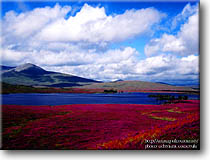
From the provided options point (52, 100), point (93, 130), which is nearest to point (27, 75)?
point (52, 100)

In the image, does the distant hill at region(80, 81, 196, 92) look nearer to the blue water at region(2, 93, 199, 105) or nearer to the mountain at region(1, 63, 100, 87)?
the blue water at region(2, 93, 199, 105)

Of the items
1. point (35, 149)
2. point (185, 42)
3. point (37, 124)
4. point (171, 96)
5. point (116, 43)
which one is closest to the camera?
point (35, 149)

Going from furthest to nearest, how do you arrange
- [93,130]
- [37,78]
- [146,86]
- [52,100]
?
1. [146,86]
2. [37,78]
3. [52,100]
4. [93,130]

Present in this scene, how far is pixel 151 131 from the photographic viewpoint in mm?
5008

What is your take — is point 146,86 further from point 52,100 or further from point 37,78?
point 37,78

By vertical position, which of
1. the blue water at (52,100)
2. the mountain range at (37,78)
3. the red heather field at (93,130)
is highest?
the mountain range at (37,78)

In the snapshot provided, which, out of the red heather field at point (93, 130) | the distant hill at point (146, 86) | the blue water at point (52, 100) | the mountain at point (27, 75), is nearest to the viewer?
the red heather field at point (93, 130)

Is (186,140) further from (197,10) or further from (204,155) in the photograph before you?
(197,10)

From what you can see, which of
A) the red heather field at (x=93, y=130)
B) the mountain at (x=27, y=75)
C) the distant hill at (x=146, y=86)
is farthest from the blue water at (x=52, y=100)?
the mountain at (x=27, y=75)

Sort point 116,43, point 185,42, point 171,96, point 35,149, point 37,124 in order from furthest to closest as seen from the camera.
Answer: point 171,96
point 116,43
point 185,42
point 37,124
point 35,149

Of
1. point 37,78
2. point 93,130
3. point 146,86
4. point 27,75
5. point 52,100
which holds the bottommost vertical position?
point 93,130

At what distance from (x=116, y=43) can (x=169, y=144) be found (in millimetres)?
3719

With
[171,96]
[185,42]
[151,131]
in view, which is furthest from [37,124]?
[171,96]

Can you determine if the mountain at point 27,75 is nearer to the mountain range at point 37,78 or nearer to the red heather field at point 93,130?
the mountain range at point 37,78
